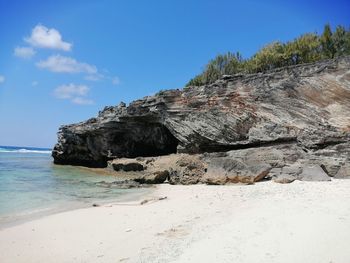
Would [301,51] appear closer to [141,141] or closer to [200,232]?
[141,141]

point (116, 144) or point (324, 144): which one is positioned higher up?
point (116, 144)

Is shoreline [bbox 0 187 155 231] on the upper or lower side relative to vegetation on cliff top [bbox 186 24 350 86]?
lower

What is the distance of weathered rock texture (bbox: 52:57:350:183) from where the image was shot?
56.7 ft

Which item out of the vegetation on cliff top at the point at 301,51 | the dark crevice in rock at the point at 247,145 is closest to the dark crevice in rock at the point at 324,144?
the dark crevice in rock at the point at 247,145

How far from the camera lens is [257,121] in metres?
22.4

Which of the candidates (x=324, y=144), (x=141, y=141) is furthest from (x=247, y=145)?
(x=141, y=141)

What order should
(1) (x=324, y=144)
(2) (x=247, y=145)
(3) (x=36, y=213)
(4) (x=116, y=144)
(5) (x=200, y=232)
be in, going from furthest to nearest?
(4) (x=116, y=144) → (2) (x=247, y=145) → (1) (x=324, y=144) → (3) (x=36, y=213) → (5) (x=200, y=232)

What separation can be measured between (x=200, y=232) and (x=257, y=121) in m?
15.9

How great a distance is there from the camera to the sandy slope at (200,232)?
612cm

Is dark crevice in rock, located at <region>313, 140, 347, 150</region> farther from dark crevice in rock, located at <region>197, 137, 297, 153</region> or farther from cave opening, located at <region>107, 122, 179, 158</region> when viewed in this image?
cave opening, located at <region>107, 122, 179, 158</region>

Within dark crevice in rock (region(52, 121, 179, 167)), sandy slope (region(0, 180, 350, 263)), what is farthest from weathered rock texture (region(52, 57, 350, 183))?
sandy slope (region(0, 180, 350, 263))

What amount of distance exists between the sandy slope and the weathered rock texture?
546 cm

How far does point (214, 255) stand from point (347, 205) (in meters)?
5.07

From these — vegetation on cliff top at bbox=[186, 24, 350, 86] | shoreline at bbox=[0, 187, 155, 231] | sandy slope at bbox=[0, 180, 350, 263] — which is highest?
vegetation on cliff top at bbox=[186, 24, 350, 86]
